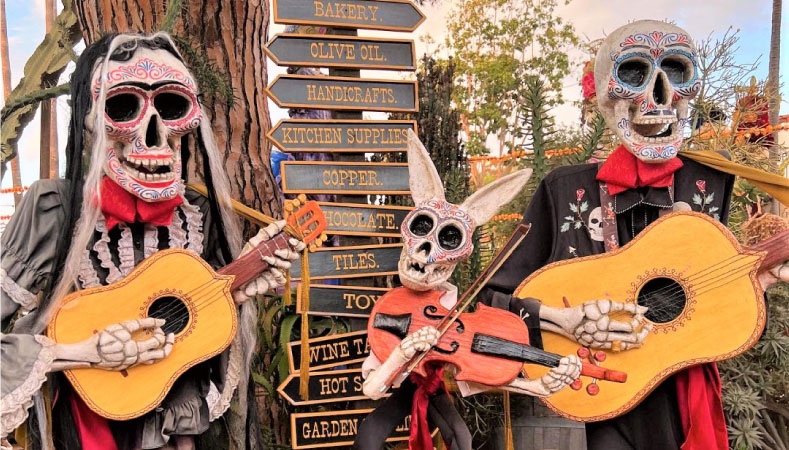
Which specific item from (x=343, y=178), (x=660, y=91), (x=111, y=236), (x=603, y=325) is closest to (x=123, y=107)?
(x=111, y=236)

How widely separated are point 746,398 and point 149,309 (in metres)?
2.94

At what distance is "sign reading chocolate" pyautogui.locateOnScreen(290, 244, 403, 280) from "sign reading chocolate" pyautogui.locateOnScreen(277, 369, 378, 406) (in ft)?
1.54

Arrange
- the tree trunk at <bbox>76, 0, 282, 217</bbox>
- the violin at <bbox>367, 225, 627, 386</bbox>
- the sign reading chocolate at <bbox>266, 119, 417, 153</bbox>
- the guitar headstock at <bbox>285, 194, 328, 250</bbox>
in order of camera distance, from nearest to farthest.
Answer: the violin at <bbox>367, 225, 627, 386</bbox>
the guitar headstock at <bbox>285, 194, 328, 250</bbox>
the sign reading chocolate at <bbox>266, 119, 417, 153</bbox>
the tree trunk at <bbox>76, 0, 282, 217</bbox>

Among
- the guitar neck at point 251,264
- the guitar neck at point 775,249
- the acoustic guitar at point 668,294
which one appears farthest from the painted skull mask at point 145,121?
the guitar neck at point 775,249

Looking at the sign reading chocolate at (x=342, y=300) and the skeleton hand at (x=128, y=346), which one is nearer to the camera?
the skeleton hand at (x=128, y=346)

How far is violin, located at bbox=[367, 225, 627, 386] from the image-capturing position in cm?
338

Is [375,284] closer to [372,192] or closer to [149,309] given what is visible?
[372,192]

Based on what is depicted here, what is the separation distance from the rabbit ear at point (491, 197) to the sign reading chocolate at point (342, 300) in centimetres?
99

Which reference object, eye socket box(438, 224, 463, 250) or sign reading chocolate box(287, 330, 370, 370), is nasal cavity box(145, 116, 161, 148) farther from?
sign reading chocolate box(287, 330, 370, 370)

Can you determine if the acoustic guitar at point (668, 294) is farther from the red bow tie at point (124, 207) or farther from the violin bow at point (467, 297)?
the red bow tie at point (124, 207)

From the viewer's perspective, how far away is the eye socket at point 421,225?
357cm

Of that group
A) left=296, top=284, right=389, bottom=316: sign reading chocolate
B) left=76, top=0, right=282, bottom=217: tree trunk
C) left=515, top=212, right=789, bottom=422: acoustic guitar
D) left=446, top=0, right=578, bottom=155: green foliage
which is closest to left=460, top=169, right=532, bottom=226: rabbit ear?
left=515, top=212, right=789, bottom=422: acoustic guitar

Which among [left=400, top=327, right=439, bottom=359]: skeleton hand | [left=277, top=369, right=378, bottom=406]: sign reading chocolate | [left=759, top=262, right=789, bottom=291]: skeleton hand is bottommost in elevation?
[left=277, top=369, right=378, bottom=406]: sign reading chocolate

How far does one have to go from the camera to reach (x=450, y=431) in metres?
3.64
